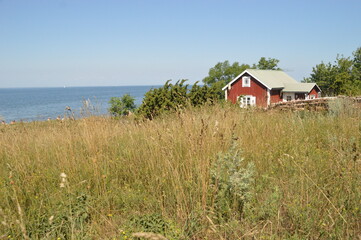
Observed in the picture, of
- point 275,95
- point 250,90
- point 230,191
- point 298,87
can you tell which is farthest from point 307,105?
point 298,87

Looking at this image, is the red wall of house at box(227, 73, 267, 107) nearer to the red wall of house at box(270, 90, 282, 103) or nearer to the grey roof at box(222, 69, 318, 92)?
the grey roof at box(222, 69, 318, 92)

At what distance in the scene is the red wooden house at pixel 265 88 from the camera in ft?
108

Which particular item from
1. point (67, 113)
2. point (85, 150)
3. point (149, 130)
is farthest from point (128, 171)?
point (67, 113)

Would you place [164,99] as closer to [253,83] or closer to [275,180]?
[275,180]

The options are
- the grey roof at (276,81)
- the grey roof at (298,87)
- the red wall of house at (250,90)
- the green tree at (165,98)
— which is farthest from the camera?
the grey roof at (298,87)

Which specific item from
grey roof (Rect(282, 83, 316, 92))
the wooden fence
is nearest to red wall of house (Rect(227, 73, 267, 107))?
grey roof (Rect(282, 83, 316, 92))

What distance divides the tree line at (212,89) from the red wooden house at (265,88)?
2595 millimetres

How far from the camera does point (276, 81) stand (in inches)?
1373

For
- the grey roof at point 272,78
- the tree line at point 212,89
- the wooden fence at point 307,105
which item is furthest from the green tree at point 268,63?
the wooden fence at point 307,105

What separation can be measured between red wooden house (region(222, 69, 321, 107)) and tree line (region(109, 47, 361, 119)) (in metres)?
2.60

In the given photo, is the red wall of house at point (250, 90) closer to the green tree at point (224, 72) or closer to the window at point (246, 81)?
the window at point (246, 81)

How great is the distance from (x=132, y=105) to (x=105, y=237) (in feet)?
87.2

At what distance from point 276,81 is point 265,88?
131 inches

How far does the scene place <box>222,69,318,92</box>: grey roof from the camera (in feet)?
108
